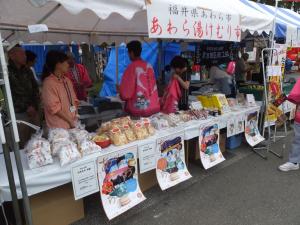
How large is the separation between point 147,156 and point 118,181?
0.43 metres

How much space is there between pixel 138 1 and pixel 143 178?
6.63 ft

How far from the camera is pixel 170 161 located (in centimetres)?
332

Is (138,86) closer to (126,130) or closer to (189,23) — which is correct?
(126,130)

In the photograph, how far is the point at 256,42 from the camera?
628 centimetres

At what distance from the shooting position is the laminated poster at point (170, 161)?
3.18m

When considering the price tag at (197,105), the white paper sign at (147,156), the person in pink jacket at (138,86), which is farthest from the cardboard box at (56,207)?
the price tag at (197,105)

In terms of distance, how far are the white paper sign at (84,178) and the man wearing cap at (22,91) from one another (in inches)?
49.9

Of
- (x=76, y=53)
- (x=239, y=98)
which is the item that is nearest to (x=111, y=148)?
(x=239, y=98)

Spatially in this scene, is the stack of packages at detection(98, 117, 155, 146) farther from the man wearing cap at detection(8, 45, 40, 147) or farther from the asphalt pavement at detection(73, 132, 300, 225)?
the man wearing cap at detection(8, 45, 40, 147)

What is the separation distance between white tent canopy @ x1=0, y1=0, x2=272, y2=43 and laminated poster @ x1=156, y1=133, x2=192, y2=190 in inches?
57.3

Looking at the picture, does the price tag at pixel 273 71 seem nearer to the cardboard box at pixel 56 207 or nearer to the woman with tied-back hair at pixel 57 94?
the woman with tied-back hair at pixel 57 94

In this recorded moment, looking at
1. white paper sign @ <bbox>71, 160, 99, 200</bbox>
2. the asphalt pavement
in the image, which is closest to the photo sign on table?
white paper sign @ <bbox>71, 160, 99, 200</bbox>

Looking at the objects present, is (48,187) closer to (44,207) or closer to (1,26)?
(44,207)

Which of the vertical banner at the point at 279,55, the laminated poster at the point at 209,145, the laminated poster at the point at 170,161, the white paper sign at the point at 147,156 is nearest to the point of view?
the white paper sign at the point at 147,156
